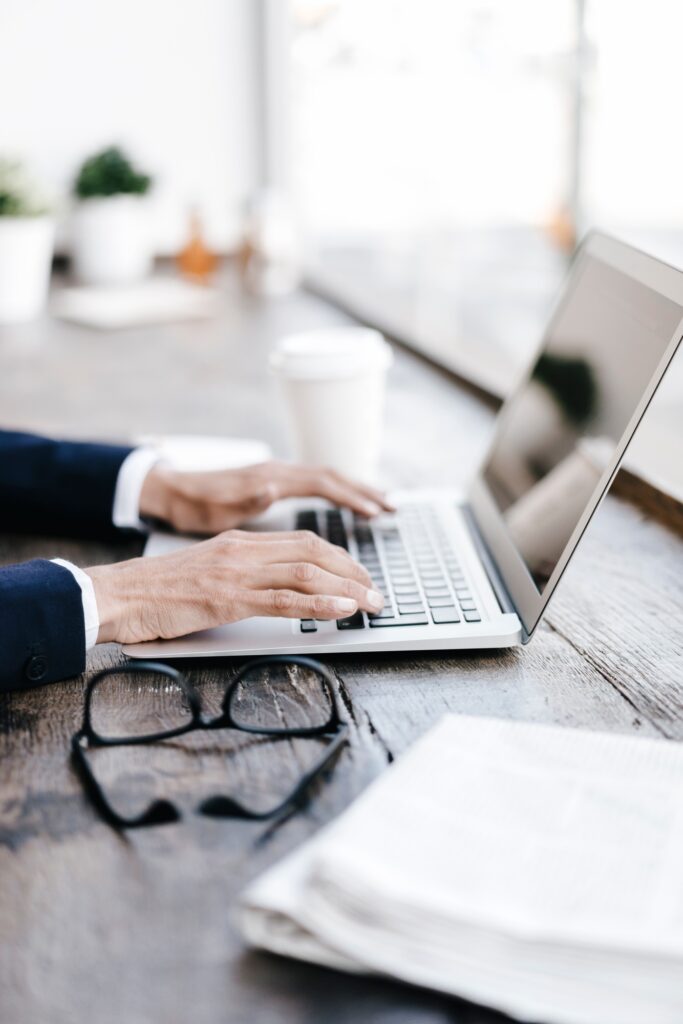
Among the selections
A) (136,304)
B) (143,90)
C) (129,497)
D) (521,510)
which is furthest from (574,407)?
(143,90)

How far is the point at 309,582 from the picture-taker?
80cm

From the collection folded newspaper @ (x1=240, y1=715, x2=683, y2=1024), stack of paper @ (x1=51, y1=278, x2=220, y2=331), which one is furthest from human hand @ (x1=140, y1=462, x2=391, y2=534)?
stack of paper @ (x1=51, y1=278, x2=220, y2=331)

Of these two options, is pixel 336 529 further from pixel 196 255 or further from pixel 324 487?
pixel 196 255

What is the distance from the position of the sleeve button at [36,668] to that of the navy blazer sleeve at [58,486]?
14.1 inches

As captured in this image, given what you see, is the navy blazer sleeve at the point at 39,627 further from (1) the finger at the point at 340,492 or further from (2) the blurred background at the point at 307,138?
(2) the blurred background at the point at 307,138

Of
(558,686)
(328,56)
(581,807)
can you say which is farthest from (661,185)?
(581,807)

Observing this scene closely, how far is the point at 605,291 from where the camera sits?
95 centimetres

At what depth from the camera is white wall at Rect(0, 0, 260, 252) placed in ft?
10.5

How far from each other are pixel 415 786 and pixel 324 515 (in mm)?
563

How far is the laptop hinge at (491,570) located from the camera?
33.6 inches

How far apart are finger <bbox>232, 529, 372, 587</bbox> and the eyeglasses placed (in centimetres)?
8

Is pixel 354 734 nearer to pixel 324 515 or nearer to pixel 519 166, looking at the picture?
pixel 324 515

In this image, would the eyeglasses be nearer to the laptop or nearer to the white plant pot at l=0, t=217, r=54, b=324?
the laptop

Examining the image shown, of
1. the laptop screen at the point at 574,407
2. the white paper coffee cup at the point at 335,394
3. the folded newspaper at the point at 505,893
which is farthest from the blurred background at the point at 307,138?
the folded newspaper at the point at 505,893
